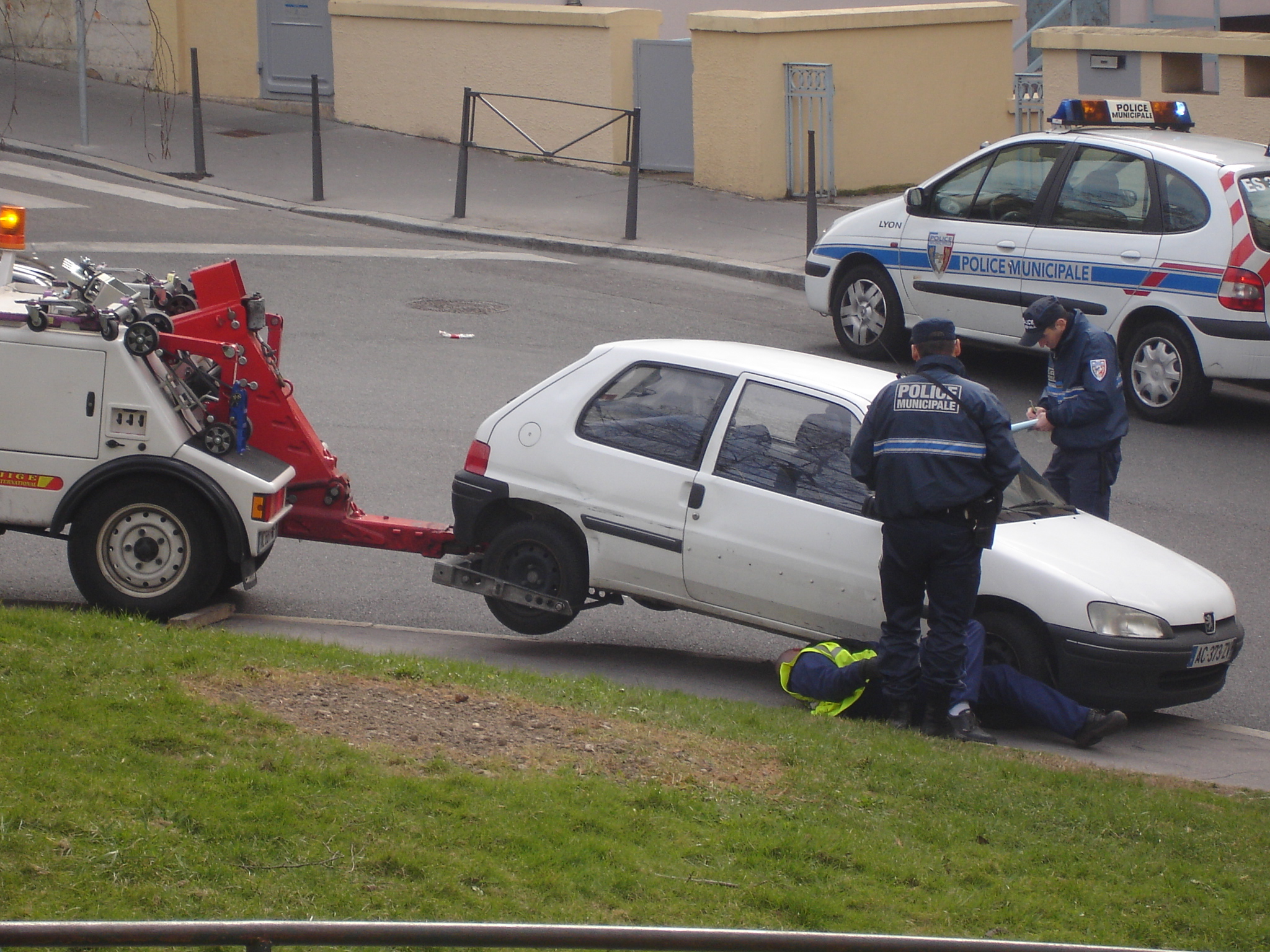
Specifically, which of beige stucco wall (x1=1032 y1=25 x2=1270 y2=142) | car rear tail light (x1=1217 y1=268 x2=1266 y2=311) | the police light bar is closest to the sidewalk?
beige stucco wall (x1=1032 y1=25 x2=1270 y2=142)

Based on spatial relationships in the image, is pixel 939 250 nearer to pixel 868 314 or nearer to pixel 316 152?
pixel 868 314

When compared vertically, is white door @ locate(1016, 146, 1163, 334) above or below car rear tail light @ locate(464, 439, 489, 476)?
above

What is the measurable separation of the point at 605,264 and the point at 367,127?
7.87m

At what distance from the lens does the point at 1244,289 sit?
1052 cm

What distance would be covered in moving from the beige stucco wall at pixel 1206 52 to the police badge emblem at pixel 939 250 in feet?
16.1

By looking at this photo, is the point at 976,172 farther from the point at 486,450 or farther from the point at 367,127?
the point at 367,127

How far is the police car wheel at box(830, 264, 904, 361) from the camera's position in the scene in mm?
12586

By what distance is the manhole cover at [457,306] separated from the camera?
45.4ft

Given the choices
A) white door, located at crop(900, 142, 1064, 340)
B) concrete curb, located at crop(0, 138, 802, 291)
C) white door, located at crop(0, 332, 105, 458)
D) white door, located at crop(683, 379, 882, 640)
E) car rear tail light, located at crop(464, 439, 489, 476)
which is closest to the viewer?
white door, located at crop(683, 379, 882, 640)

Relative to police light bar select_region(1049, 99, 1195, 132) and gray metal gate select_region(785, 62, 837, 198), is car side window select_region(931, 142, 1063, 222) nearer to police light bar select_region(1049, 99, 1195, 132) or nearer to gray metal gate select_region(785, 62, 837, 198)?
police light bar select_region(1049, 99, 1195, 132)

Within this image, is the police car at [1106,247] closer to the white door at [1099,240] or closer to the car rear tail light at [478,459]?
the white door at [1099,240]

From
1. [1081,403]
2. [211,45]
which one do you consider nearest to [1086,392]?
[1081,403]

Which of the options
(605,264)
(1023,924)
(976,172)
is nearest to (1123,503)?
(976,172)

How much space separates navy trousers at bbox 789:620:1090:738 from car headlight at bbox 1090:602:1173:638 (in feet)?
1.15
